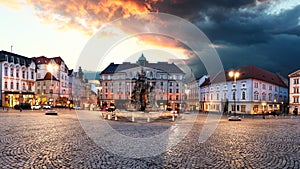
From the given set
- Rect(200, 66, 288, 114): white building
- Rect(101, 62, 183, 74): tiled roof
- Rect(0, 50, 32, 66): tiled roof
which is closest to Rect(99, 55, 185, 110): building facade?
Rect(101, 62, 183, 74): tiled roof

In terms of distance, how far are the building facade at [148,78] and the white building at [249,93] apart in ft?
73.2

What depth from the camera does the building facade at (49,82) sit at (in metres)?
86.1

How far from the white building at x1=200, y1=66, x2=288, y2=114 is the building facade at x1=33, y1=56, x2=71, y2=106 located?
5636cm

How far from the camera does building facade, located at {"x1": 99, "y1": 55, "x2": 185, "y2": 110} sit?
104312 millimetres

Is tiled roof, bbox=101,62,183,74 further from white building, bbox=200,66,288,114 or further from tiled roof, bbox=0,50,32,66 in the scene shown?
tiled roof, bbox=0,50,32,66

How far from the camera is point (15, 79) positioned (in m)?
68.1

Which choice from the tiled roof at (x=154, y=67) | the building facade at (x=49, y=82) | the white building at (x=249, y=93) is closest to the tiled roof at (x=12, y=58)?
the building facade at (x=49, y=82)

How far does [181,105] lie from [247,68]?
4080 cm

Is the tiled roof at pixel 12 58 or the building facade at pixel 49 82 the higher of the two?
the tiled roof at pixel 12 58

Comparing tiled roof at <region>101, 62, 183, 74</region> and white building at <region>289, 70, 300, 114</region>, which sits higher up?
tiled roof at <region>101, 62, 183, 74</region>

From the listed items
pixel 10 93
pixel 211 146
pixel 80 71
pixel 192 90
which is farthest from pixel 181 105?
pixel 211 146

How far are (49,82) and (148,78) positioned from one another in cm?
3909

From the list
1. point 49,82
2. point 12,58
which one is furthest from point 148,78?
point 12,58

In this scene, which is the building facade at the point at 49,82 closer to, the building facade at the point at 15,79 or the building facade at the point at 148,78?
the building facade at the point at 15,79
